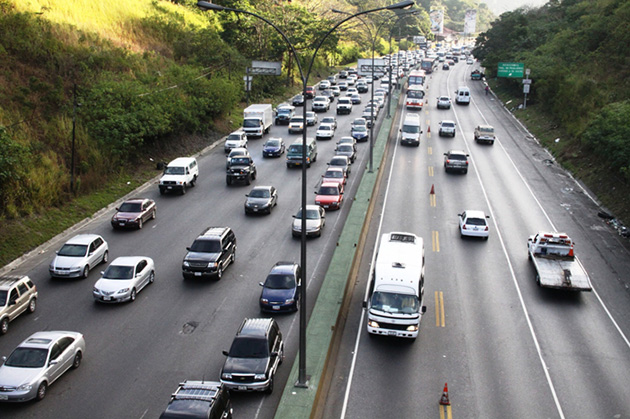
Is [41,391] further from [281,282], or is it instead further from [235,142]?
[235,142]

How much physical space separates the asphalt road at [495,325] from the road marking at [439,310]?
41 mm

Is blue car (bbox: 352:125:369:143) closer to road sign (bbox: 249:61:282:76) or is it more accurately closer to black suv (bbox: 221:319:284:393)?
road sign (bbox: 249:61:282:76)

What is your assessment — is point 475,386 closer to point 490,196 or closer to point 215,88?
point 490,196

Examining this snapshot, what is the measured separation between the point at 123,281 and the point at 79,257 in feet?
12.4

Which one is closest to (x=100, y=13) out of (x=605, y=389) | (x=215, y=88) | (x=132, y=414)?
(x=215, y=88)

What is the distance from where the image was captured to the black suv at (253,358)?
18000 millimetres

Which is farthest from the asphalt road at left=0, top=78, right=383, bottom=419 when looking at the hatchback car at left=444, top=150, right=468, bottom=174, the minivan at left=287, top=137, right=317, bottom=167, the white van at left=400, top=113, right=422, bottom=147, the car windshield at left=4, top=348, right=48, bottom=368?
the white van at left=400, top=113, right=422, bottom=147

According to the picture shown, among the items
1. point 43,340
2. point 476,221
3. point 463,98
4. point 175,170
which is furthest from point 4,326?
point 463,98

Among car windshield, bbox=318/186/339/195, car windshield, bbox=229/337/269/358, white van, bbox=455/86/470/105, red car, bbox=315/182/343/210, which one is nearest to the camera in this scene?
car windshield, bbox=229/337/269/358

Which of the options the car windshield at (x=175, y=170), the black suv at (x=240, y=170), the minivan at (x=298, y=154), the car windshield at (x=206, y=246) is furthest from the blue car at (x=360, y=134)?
the car windshield at (x=206, y=246)

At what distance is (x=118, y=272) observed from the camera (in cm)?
2519

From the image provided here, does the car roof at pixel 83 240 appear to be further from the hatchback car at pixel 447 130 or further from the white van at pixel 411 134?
the hatchback car at pixel 447 130

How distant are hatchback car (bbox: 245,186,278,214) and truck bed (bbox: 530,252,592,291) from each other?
1552 centimetres

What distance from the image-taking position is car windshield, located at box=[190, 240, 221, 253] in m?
27.6
